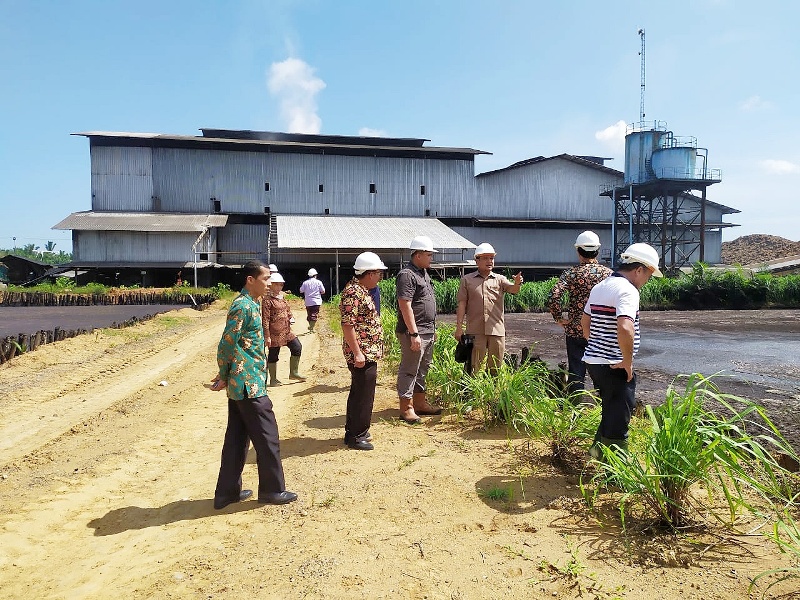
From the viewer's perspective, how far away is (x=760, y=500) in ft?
10.8

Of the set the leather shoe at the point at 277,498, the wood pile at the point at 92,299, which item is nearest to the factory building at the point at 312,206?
the wood pile at the point at 92,299

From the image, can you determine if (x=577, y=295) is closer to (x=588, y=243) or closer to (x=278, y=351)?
(x=588, y=243)

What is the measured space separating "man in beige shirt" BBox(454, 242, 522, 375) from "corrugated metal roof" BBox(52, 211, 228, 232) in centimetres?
2405

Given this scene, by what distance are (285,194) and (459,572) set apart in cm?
3033

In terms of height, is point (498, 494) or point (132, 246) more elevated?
point (132, 246)

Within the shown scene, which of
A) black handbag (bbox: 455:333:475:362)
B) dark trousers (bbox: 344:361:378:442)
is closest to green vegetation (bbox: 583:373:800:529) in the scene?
dark trousers (bbox: 344:361:378:442)

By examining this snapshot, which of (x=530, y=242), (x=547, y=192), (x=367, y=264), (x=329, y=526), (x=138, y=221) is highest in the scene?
(x=547, y=192)

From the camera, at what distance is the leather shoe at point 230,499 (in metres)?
3.44

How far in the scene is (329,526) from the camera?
3113mm

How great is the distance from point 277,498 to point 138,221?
90.4 ft

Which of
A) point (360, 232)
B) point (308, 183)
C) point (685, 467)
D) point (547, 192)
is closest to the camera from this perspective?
point (685, 467)

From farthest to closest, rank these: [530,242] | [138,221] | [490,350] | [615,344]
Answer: [530,242], [138,221], [490,350], [615,344]

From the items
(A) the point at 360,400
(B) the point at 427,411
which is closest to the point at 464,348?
(B) the point at 427,411

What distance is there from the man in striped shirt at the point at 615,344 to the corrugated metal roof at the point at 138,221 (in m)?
26.1
